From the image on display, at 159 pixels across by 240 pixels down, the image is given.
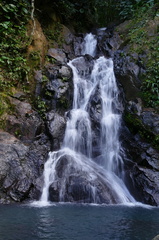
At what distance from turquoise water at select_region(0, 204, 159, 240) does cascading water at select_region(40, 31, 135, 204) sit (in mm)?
909

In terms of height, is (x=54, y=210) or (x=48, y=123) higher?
(x=48, y=123)

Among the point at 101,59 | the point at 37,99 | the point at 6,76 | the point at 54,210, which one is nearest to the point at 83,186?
the point at 54,210

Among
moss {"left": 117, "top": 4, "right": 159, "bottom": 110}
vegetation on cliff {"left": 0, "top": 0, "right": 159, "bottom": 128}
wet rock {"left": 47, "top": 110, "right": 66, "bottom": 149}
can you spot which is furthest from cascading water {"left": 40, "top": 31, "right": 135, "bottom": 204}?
vegetation on cliff {"left": 0, "top": 0, "right": 159, "bottom": 128}

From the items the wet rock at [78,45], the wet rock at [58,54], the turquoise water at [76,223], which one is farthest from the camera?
the wet rock at [78,45]

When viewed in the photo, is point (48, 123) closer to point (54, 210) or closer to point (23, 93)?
point (23, 93)

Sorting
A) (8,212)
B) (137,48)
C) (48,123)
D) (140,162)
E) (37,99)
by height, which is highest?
(137,48)

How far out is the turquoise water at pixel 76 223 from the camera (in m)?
3.89

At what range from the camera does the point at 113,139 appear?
9.39m

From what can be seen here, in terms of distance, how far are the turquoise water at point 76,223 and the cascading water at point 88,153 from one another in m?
0.91

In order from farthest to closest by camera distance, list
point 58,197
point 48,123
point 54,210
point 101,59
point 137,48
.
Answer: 1. point 101,59
2. point 137,48
3. point 48,123
4. point 58,197
5. point 54,210

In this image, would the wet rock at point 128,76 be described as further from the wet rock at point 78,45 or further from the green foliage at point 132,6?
the green foliage at point 132,6

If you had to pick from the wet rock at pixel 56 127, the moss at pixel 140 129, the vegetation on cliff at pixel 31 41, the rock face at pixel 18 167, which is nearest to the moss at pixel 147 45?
the vegetation on cliff at pixel 31 41

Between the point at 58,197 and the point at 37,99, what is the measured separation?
15.2 feet

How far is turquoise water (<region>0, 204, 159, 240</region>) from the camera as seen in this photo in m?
3.89
